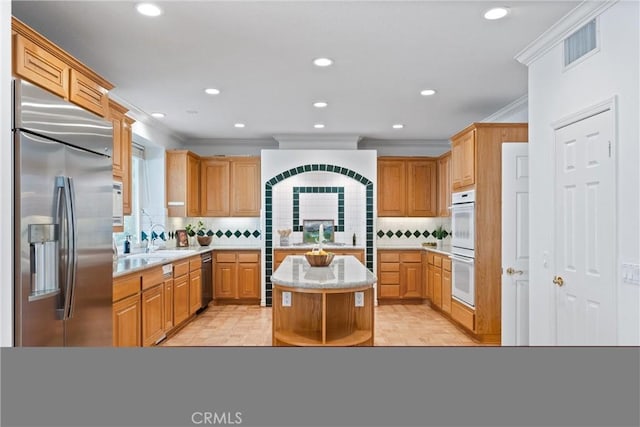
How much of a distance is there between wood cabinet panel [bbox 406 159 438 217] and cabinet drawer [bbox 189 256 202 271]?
3326 millimetres

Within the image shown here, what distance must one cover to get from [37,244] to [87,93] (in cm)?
131

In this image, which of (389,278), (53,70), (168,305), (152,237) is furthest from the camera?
(389,278)

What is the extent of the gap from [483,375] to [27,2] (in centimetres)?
305

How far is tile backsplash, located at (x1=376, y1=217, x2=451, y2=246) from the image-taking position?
22.3 ft

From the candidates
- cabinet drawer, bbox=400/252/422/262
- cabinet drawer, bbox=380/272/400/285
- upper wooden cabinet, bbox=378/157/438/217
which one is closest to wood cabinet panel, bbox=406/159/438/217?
upper wooden cabinet, bbox=378/157/438/217

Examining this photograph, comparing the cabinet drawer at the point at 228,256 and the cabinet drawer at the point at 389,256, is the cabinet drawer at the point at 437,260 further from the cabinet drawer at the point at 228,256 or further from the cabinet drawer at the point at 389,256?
the cabinet drawer at the point at 228,256

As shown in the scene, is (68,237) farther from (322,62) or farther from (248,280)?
(248,280)

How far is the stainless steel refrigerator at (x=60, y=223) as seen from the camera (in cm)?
183

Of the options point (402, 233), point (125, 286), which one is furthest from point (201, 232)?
point (125, 286)

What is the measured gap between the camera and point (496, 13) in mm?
2475

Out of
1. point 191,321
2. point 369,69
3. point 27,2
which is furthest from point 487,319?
point 27,2

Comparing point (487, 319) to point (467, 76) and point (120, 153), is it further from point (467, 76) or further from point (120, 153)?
point (120, 153)

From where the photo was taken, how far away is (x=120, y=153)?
374cm

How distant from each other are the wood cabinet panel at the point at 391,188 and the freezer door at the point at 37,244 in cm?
494
